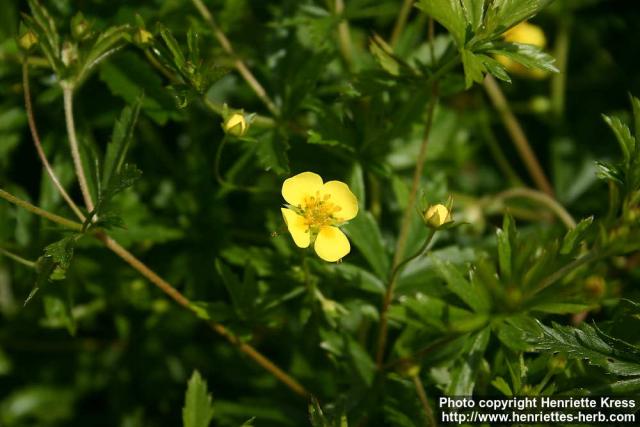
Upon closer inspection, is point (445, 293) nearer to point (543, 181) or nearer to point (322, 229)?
point (322, 229)

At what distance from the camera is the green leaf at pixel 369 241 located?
6.02 feet

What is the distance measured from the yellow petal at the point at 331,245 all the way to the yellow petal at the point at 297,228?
0.09 ft

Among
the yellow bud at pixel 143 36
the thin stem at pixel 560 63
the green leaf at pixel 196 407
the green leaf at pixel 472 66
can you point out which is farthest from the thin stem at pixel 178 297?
the thin stem at pixel 560 63

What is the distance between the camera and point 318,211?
161cm

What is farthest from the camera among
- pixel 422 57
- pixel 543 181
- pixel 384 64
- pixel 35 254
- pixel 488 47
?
pixel 543 181

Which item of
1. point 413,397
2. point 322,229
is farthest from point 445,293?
point 322,229

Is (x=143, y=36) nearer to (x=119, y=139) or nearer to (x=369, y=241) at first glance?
(x=119, y=139)

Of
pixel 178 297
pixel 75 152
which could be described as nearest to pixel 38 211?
pixel 75 152

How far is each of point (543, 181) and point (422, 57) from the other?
802 millimetres

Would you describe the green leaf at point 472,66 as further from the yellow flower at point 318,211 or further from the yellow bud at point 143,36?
the yellow bud at point 143,36

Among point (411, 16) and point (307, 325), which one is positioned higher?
point (411, 16)

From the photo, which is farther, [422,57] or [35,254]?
[422,57]

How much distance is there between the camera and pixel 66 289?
184 centimetres

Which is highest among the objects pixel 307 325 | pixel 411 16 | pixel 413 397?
pixel 411 16
